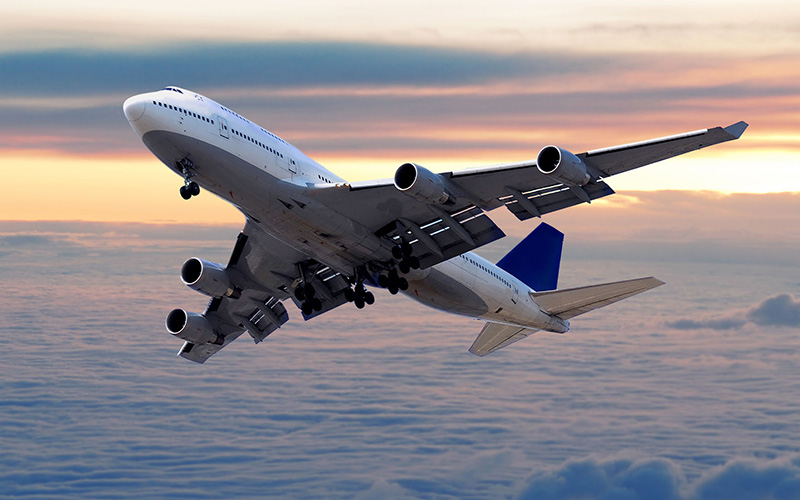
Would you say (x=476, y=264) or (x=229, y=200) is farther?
(x=476, y=264)

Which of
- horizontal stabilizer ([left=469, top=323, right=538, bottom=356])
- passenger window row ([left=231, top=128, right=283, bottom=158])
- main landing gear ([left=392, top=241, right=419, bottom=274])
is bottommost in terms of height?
horizontal stabilizer ([left=469, top=323, right=538, bottom=356])

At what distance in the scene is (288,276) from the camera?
152ft

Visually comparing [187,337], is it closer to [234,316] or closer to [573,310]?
[234,316]

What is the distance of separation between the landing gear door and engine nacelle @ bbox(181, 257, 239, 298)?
11219 millimetres

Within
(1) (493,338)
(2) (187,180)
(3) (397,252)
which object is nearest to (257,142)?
(2) (187,180)

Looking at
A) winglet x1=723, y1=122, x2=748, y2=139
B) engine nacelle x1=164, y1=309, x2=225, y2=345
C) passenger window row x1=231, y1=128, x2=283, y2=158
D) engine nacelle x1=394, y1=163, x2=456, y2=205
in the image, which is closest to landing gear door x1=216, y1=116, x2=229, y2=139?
passenger window row x1=231, y1=128, x2=283, y2=158

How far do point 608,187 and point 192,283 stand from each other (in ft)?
65.5

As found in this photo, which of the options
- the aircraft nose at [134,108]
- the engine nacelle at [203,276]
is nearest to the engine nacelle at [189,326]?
the engine nacelle at [203,276]

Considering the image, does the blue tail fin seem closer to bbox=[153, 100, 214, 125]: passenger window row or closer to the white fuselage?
the white fuselage

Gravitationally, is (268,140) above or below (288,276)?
above

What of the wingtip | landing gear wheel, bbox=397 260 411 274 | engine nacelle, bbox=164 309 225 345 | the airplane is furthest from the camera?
engine nacelle, bbox=164 309 225 345

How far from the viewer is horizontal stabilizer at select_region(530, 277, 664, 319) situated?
4666 cm

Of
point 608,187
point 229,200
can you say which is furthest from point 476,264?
point 229,200

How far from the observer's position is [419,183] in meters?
34.8
